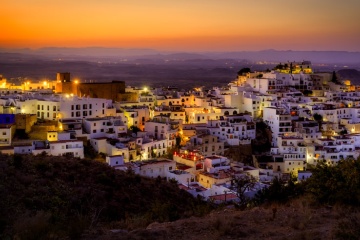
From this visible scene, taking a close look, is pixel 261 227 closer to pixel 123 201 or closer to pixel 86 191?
pixel 86 191

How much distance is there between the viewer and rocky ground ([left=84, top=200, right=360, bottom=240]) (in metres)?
6.57

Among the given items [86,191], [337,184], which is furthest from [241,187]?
[337,184]

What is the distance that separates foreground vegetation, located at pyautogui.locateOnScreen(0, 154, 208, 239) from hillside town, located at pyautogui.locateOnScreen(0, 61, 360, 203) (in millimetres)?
1806

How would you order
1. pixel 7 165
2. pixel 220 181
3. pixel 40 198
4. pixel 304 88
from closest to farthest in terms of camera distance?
pixel 40 198
pixel 7 165
pixel 220 181
pixel 304 88

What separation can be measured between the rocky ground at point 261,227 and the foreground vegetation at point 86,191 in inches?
76.5

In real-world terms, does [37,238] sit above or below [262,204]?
above

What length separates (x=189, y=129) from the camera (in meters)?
27.5

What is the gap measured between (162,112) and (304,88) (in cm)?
1436

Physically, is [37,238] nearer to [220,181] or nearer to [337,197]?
[337,197]

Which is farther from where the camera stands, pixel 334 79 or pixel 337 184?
pixel 334 79

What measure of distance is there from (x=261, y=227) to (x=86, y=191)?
30.6 feet

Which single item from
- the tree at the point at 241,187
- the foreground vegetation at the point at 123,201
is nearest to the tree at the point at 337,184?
the foreground vegetation at the point at 123,201

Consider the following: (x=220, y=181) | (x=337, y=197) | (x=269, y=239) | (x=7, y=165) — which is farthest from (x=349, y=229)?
(x=220, y=181)

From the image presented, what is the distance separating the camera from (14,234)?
6254 millimetres
